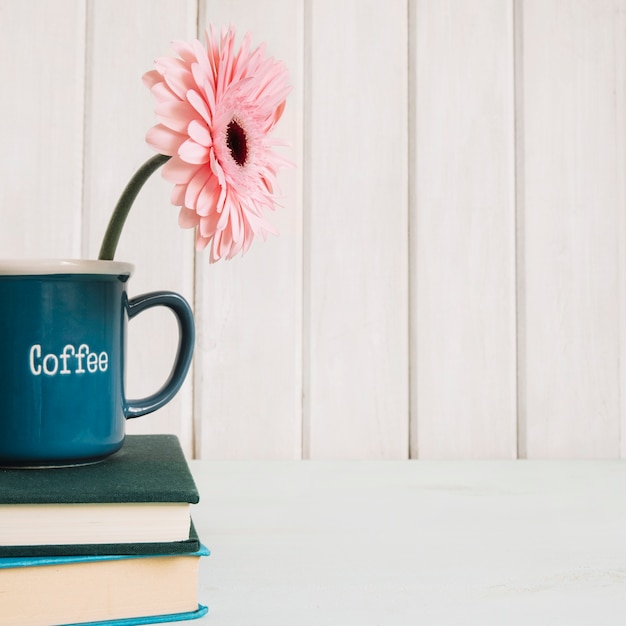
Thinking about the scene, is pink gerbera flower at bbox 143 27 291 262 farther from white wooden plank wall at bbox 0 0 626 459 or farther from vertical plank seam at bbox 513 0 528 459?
vertical plank seam at bbox 513 0 528 459

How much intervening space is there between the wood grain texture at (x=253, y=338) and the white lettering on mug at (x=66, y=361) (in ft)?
1.38

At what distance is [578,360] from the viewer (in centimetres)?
91

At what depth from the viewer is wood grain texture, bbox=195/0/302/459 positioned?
87 cm

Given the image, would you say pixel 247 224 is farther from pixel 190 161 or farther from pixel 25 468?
pixel 25 468

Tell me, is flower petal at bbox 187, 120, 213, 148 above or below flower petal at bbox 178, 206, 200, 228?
above

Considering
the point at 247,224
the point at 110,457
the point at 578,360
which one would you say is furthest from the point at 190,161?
the point at 578,360

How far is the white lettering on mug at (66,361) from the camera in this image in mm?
427

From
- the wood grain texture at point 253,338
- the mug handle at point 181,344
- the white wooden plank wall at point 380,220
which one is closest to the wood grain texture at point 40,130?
the white wooden plank wall at point 380,220

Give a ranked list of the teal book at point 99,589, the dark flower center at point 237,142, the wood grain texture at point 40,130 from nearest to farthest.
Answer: the teal book at point 99,589
the dark flower center at point 237,142
the wood grain texture at point 40,130

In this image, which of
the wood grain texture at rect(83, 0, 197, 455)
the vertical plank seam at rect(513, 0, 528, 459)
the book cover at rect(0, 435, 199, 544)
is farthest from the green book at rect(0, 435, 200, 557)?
the vertical plank seam at rect(513, 0, 528, 459)

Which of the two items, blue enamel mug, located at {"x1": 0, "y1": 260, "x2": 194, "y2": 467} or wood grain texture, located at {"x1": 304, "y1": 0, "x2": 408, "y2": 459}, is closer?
blue enamel mug, located at {"x1": 0, "y1": 260, "x2": 194, "y2": 467}

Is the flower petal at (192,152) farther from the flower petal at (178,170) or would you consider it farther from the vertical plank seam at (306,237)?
the vertical plank seam at (306,237)

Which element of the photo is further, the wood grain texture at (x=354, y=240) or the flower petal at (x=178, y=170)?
the wood grain texture at (x=354, y=240)

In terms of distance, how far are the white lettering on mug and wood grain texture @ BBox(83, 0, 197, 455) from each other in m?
0.41
